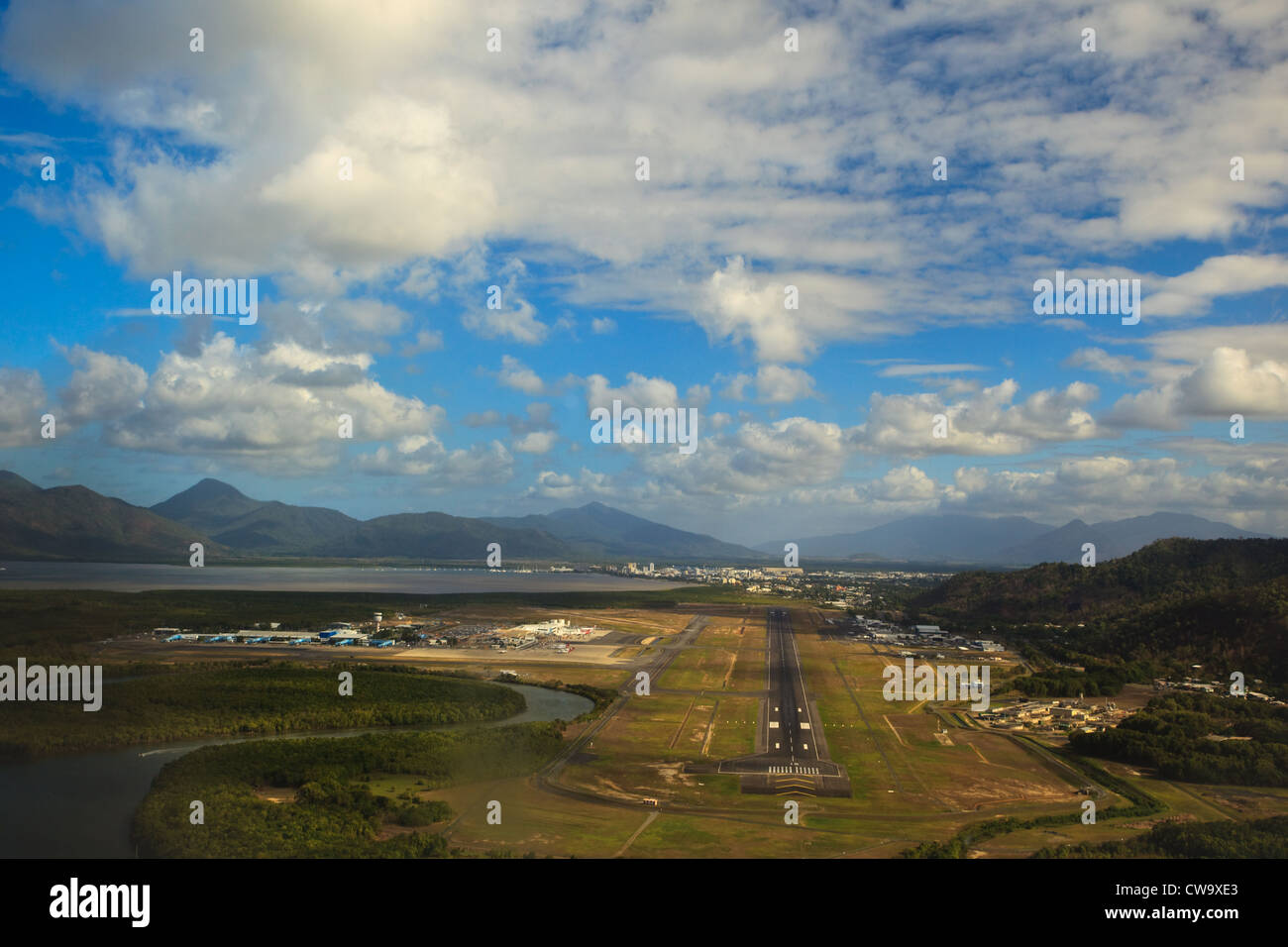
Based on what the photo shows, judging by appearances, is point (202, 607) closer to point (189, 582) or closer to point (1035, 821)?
point (189, 582)

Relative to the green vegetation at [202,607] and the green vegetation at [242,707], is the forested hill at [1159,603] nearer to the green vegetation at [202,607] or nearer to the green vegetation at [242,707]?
the green vegetation at [202,607]

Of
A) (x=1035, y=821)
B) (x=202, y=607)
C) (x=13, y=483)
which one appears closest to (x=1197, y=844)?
(x=1035, y=821)

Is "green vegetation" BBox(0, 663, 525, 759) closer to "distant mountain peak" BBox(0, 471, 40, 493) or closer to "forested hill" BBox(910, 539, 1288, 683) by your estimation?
"forested hill" BBox(910, 539, 1288, 683)

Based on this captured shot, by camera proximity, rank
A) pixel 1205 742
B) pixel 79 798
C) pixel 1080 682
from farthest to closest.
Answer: pixel 1080 682 → pixel 1205 742 → pixel 79 798
